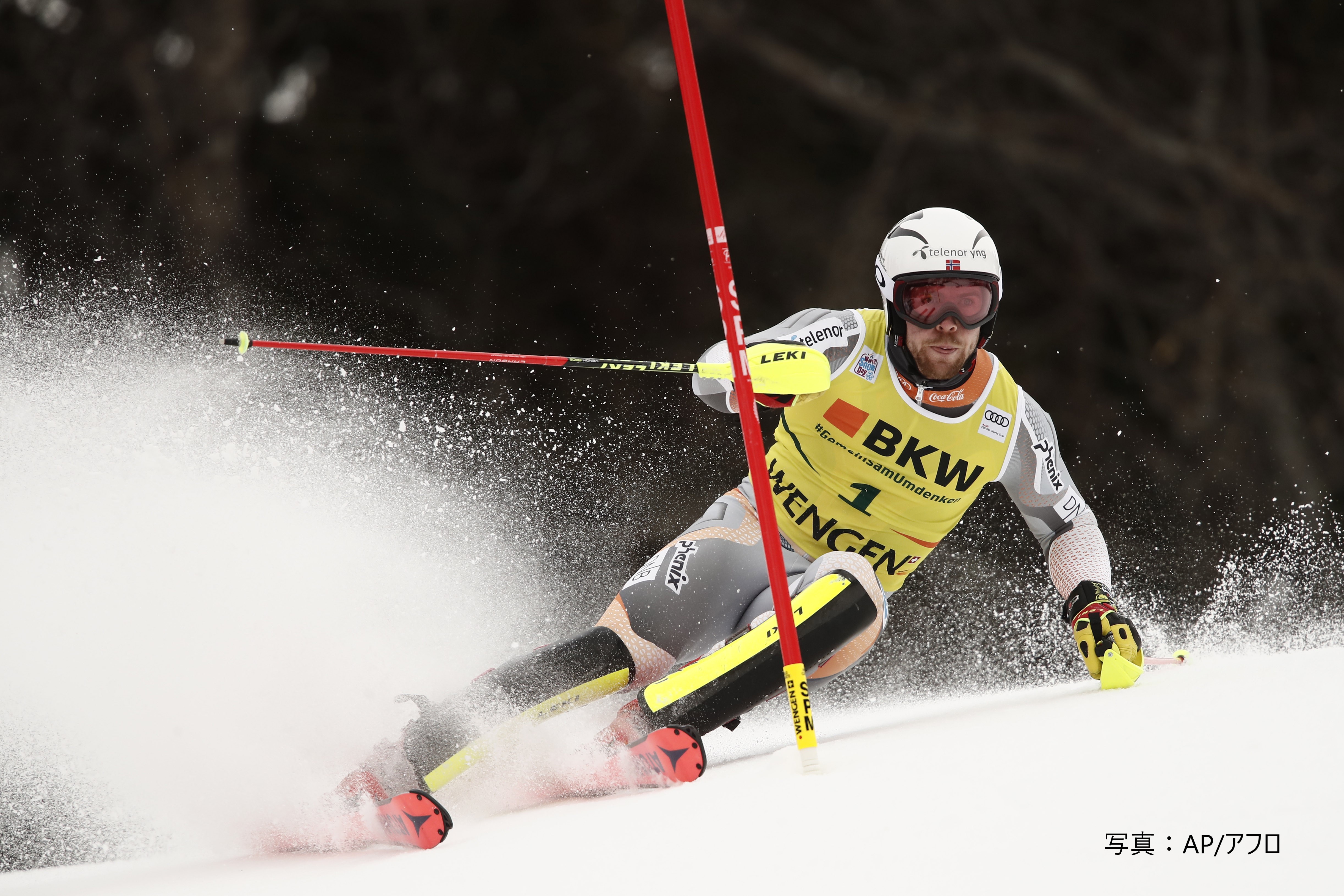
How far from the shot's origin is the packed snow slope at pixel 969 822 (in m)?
1.75

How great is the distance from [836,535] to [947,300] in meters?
Result: 0.67

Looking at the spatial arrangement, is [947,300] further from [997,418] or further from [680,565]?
[680,565]

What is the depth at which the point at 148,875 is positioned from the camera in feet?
8.78

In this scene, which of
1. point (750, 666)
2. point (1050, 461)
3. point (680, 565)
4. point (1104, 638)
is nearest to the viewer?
point (750, 666)

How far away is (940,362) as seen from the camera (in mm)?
3043

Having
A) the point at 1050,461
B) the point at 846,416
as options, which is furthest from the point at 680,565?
the point at 1050,461

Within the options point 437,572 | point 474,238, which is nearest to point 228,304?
point 437,572

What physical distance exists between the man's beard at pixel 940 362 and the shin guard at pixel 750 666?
62cm

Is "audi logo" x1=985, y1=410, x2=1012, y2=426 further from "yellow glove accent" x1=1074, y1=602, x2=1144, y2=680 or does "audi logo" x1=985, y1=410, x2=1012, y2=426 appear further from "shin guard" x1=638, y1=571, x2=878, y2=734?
"shin guard" x1=638, y1=571, x2=878, y2=734

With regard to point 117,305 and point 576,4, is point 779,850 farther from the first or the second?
point 576,4

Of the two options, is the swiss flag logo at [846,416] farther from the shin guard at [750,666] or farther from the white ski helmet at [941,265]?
the shin guard at [750,666]

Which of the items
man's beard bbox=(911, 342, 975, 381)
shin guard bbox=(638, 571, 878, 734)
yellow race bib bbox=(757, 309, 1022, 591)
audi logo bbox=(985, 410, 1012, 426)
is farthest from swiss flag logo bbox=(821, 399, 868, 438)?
shin guard bbox=(638, 571, 878, 734)

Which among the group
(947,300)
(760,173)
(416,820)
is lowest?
(416,820)

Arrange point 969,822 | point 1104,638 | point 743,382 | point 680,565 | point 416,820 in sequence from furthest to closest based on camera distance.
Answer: point 680,565 → point 1104,638 → point 743,382 → point 416,820 → point 969,822
